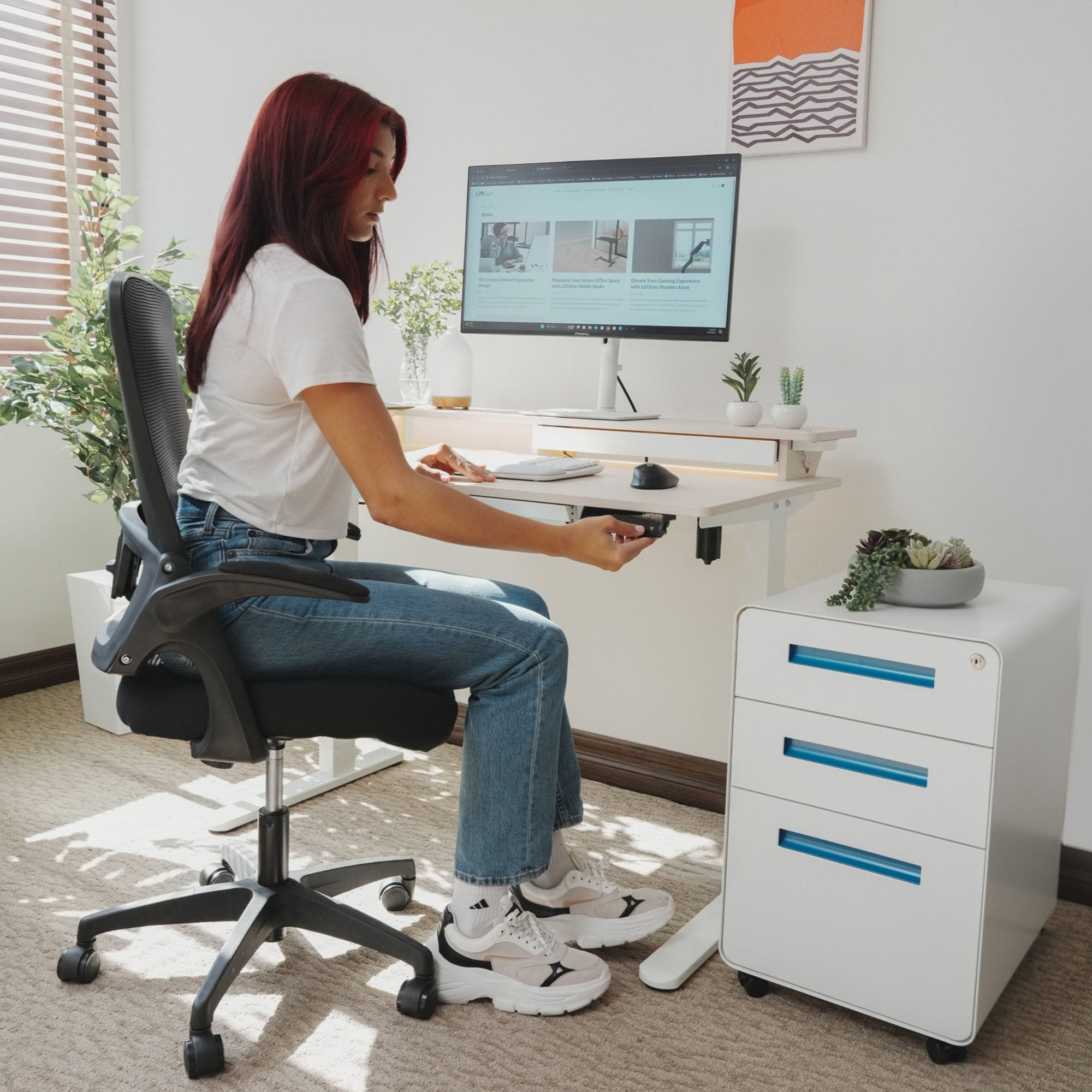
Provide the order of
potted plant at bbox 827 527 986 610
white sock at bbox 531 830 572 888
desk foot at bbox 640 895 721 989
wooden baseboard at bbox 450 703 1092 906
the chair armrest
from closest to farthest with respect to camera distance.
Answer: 1. the chair armrest
2. potted plant at bbox 827 527 986 610
3. desk foot at bbox 640 895 721 989
4. white sock at bbox 531 830 572 888
5. wooden baseboard at bbox 450 703 1092 906

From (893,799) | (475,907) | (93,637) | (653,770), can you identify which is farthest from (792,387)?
(93,637)

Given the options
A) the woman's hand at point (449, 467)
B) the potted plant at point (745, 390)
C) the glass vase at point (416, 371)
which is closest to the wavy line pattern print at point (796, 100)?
the potted plant at point (745, 390)

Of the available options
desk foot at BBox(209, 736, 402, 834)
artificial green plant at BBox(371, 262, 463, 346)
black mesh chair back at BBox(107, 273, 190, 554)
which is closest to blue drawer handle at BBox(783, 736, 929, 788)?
black mesh chair back at BBox(107, 273, 190, 554)

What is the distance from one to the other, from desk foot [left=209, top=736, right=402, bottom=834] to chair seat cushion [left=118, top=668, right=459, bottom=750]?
0.84m

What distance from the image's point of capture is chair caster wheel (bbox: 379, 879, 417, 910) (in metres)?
1.93

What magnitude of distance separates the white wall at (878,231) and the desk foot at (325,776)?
556mm

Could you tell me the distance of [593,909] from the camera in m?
1.82

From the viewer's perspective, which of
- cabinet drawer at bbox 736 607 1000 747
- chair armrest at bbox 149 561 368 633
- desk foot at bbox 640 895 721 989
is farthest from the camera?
desk foot at bbox 640 895 721 989

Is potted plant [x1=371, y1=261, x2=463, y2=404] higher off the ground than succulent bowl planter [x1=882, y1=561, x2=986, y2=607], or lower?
higher

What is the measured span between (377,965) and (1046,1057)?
3.16 feet

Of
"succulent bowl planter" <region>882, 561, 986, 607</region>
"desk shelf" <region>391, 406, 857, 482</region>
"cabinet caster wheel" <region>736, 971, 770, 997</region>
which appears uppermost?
"desk shelf" <region>391, 406, 857, 482</region>

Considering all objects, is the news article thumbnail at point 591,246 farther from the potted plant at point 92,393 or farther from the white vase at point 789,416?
the potted plant at point 92,393

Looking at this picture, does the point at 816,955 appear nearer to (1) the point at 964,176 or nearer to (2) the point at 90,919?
(2) the point at 90,919

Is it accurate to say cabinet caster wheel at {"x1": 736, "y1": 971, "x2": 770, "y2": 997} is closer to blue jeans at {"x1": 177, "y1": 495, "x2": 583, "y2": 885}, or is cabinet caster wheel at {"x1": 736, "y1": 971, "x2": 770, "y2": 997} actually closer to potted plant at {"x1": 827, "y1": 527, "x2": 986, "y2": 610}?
blue jeans at {"x1": 177, "y1": 495, "x2": 583, "y2": 885}
